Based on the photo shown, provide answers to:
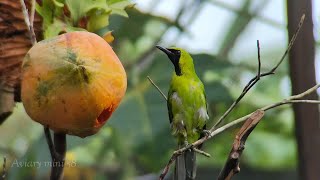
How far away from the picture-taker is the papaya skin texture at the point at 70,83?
657mm

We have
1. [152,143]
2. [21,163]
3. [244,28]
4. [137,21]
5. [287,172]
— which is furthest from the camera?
[287,172]

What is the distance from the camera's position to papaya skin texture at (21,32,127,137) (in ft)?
2.15

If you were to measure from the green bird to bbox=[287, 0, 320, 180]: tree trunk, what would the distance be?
105mm

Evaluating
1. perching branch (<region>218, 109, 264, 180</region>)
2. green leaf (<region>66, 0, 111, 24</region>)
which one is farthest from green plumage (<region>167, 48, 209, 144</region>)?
perching branch (<region>218, 109, 264, 180</region>)

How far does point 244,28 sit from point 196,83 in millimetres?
1038

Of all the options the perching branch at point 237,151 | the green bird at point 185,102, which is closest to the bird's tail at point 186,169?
the green bird at point 185,102

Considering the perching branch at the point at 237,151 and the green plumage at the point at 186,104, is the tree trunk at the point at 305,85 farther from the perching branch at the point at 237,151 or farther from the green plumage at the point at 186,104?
the perching branch at the point at 237,151

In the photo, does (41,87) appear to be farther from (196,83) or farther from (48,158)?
(48,158)

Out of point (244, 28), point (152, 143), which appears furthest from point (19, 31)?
point (244, 28)

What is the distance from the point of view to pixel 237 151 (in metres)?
0.58

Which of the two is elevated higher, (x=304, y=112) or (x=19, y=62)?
(x=304, y=112)

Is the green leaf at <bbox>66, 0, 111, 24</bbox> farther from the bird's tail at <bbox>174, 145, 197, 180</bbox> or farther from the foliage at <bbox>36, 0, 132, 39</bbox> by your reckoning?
the bird's tail at <bbox>174, 145, 197, 180</bbox>

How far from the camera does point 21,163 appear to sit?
1.42 m

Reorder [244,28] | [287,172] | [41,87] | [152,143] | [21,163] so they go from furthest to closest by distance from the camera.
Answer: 1. [287,172]
2. [244,28]
3. [152,143]
4. [21,163]
5. [41,87]
